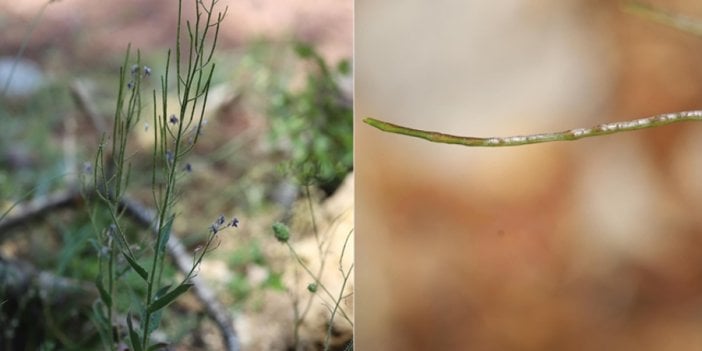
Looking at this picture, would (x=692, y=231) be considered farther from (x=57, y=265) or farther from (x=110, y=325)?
(x=57, y=265)

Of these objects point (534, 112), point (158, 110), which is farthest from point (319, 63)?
point (534, 112)

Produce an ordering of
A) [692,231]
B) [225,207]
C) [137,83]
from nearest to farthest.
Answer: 1. [692,231]
2. [137,83]
3. [225,207]

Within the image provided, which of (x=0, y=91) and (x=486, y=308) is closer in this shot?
(x=486, y=308)

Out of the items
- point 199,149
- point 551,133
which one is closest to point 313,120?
point 199,149

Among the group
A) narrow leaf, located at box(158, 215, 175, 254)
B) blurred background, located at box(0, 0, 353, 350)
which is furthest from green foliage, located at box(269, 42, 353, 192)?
narrow leaf, located at box(158, 215, 175, 254)

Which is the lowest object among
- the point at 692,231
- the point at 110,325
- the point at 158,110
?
the point at 110,325

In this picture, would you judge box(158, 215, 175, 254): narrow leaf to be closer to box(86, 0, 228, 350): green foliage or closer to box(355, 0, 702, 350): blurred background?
box(86, 0, 228, 350): green foliage

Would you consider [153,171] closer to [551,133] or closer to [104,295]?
[104,295]
